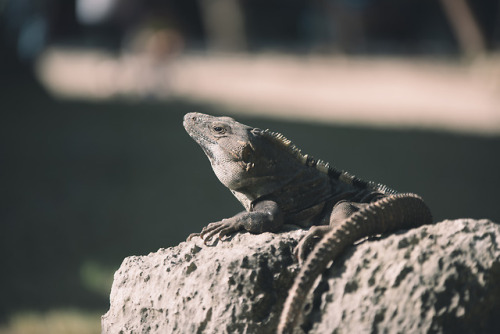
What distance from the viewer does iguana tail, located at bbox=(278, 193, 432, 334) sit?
8.73ft

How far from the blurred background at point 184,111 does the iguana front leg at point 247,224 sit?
3514 millimetres

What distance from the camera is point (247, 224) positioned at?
124 inches

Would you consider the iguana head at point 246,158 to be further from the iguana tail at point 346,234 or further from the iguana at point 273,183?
the iguana tail at point 346,234

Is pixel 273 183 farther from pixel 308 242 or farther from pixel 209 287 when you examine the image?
pixel 209 287

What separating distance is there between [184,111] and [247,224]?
573 inches

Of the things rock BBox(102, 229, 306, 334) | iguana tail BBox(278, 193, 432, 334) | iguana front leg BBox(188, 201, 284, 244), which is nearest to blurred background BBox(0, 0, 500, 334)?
rock BBox(102, 229, 306, 334)

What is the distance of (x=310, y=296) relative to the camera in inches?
108

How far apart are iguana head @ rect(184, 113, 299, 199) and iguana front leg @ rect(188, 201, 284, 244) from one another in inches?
8.6

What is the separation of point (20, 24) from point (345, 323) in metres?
18.2

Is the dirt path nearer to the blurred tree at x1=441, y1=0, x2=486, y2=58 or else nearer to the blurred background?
the blurred background

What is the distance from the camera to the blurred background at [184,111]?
28.5 feet

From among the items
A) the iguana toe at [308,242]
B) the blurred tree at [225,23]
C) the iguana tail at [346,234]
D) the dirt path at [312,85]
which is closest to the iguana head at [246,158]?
the iguana toe at [308,242]

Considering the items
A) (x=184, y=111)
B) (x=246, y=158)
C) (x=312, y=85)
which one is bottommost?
(x=246, y=158)

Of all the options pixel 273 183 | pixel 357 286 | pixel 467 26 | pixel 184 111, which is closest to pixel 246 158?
pixel 273 183
